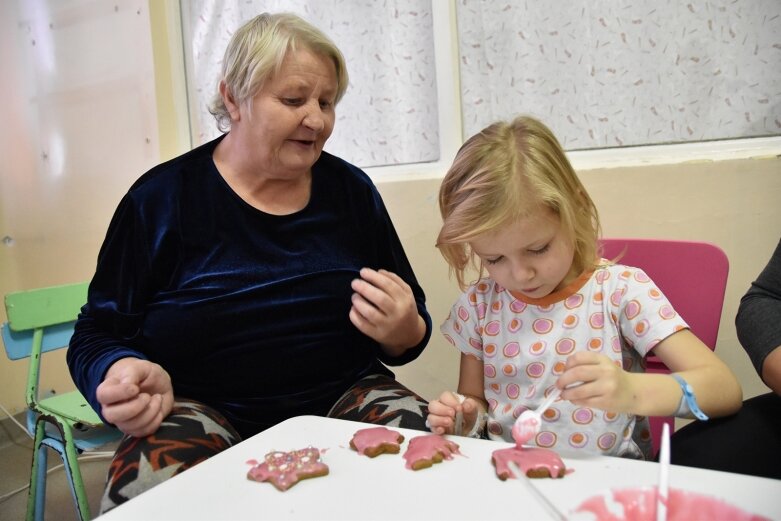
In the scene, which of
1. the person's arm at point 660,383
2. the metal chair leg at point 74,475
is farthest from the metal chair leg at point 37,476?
the person's arm at point 660,383

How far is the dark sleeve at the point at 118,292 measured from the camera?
3.74 ft

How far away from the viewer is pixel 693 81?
55.2 inches

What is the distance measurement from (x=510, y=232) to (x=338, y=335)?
456 millimetres

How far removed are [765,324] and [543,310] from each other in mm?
336

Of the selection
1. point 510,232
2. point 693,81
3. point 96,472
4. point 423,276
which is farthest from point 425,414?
point 96,472

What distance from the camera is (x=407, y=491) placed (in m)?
0.63

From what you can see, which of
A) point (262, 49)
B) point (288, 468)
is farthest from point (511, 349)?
point (262, 49)

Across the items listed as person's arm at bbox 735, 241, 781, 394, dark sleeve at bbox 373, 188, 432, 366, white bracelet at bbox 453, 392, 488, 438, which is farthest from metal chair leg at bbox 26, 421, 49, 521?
person's arm at bbox 735, 241, 781, 394

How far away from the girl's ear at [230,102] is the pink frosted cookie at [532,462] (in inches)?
34.3

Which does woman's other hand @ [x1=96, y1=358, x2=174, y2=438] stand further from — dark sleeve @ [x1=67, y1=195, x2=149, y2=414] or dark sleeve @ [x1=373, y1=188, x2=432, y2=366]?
dark sleeve @ [x1=373, y1=188, x2=432, y2=366]

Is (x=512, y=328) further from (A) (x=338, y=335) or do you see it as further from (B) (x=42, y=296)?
(B) (x=42, y=296)

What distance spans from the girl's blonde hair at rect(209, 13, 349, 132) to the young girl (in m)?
0.41

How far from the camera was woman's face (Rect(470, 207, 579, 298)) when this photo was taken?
910 millimetres

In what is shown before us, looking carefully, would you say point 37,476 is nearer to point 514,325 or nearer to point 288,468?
point 288,468
